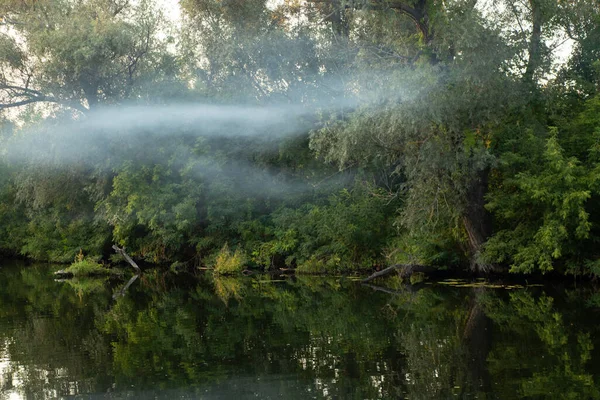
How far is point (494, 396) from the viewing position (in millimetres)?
9164

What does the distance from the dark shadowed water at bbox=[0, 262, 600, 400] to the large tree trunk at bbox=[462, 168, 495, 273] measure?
2.31 metres

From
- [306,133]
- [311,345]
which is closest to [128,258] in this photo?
[306,133]

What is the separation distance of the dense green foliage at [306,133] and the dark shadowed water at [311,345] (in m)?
3.48

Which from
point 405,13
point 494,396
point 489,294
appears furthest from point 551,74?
point 494,396

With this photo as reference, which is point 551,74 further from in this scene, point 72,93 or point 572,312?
point 72,93

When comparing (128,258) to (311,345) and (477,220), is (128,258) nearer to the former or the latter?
(477,220)

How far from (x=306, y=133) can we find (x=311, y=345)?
23.5 m

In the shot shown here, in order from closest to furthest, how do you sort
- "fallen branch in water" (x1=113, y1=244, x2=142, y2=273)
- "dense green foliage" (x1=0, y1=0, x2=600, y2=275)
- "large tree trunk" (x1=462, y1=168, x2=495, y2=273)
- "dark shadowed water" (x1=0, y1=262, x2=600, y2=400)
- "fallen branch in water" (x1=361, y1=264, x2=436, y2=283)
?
"dark shadowed water" (x1=0, y1=262, x2=600, y2=400) < "dense green foliage" (x1=0, y1=0, x2=600, y2=275) < "large tree trunk" (x1=462, y1=168, x2=495, y2=273) < "fallen branch in water" (x1=361, y1=264, x2=436, y2=283) < "fallen branch in water" (x1=113, y1=244, x2=142, y2=273)

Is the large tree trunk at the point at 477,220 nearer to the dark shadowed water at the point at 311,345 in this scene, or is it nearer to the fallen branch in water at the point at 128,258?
the dark shadowed water at the point at 311,345

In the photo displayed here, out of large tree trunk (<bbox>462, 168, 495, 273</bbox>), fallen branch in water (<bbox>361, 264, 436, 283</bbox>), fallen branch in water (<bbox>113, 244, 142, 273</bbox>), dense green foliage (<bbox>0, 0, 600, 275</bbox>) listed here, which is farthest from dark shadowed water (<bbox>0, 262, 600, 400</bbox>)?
fallen branch in water (<bbox>113, 244, 142, 273</bbox>)

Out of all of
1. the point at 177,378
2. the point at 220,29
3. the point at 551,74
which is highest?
the point at 220,29

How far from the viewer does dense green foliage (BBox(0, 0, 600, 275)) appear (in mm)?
22875

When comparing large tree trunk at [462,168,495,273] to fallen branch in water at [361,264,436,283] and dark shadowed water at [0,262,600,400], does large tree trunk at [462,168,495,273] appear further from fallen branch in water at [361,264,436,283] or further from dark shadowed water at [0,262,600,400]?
dark shadowed water at [0,262,600,400]

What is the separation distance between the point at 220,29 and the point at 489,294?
735 inches
